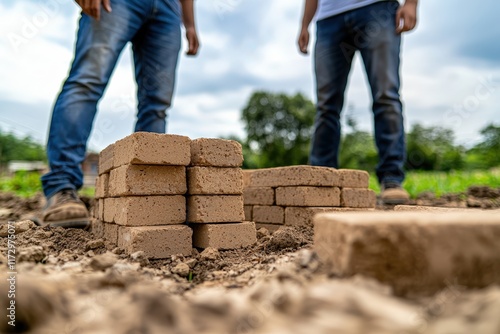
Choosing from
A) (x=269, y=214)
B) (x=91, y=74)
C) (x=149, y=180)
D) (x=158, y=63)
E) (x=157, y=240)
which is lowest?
(x=157, y=240)

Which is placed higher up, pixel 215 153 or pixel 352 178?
pixel 215 153

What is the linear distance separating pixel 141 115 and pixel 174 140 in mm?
1439

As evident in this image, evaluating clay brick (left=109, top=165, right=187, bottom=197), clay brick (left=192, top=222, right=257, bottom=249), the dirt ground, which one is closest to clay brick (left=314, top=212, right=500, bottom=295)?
the dirt ground

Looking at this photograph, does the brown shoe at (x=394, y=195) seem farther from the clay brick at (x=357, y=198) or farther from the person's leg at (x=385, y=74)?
the clay brick at (x=357, y=198)

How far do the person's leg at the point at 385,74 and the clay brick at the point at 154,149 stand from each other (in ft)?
8.30

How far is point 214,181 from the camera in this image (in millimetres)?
2854

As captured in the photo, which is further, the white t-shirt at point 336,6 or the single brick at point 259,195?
the white t-shirt at point 336,6

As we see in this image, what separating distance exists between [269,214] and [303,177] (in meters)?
0.52

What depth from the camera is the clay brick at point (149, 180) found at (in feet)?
8.63

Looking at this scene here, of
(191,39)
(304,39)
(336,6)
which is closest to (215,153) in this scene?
(191,39)

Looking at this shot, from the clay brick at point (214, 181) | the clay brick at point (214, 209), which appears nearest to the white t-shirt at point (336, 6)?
the clay brick at point (214, 181)

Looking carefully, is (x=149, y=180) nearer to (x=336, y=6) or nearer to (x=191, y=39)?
(x=191, y=39)

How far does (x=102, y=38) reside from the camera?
11.2 ft

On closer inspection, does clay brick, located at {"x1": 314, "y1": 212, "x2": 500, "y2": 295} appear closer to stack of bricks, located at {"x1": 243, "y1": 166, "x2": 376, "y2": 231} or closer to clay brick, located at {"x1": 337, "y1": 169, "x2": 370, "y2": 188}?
stack of bricks, located at {"x1": 243, "y1": 166, "x2": 376, "y2": 231}
